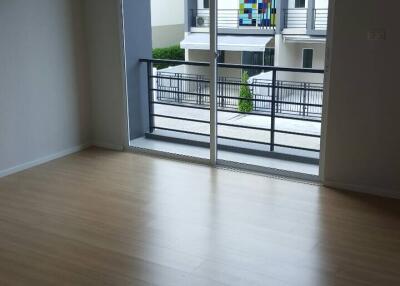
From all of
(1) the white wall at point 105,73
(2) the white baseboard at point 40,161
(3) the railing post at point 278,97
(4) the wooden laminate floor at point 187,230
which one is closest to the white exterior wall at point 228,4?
(3) the railing post at point 278,97

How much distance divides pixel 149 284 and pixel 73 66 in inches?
118

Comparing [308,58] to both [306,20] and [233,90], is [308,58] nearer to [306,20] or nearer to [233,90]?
[306,20]

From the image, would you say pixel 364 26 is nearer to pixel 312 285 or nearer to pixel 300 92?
pixel 300 92

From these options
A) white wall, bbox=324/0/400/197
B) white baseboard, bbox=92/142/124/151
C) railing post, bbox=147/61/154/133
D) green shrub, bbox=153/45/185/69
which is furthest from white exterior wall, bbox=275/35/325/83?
white baseboard, bbox=92/142/124/151

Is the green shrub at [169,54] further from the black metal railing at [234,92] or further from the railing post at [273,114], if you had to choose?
the railing post at [273,114]

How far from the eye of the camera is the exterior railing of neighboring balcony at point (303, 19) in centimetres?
415

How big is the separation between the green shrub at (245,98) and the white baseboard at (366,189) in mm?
1180

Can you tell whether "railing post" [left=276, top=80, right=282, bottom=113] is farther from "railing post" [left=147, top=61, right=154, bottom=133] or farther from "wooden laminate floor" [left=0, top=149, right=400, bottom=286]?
"railing post" [left=147, top=61, right=154, bottom=133]

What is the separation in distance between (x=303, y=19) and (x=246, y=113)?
119 centimetres

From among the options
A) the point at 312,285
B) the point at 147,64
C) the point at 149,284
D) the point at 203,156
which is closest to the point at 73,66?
the point at 147,64

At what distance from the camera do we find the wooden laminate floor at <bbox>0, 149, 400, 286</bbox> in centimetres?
294

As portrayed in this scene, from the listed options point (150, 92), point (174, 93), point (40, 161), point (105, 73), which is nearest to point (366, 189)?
point (174, 93)

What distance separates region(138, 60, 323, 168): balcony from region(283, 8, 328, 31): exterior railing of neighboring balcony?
407 mm

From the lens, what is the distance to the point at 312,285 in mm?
2809
